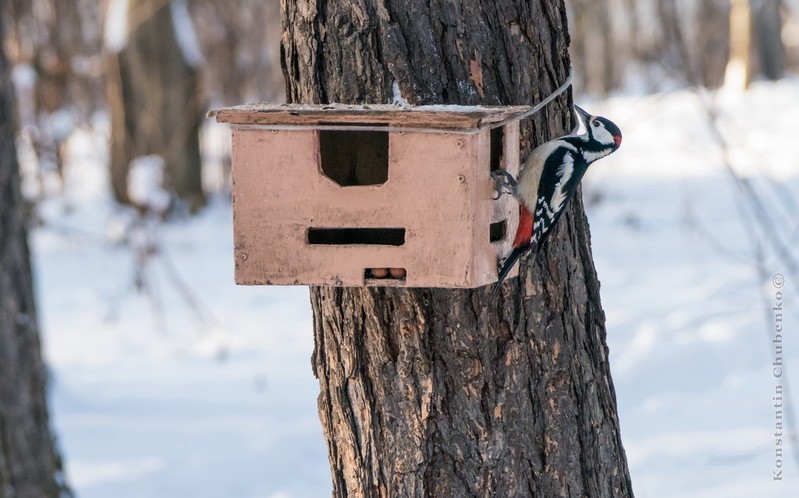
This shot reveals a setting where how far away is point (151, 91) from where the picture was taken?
454 inches

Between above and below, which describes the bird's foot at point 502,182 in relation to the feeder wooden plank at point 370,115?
below

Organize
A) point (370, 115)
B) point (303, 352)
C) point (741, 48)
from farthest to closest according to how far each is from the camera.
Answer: point (741, 48) < point (303, 352) < point (370, 115)

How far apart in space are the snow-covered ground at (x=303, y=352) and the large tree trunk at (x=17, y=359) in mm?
935

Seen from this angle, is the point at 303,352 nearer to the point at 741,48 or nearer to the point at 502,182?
the point at 502,182

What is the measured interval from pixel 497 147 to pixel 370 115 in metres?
0.41

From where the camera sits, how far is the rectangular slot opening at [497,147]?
80.6 inches

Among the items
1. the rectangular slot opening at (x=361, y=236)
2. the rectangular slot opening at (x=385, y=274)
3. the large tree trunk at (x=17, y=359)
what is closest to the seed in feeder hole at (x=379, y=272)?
the rectangular slot opening at (x=385, y=274)

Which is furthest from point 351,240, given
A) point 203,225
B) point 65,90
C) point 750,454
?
point 65,90

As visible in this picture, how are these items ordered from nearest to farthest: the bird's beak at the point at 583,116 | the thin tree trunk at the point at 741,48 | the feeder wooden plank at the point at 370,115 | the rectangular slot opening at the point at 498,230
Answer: the feeder wooden plank at the point at 370,115 < the rectangular slot opening at the point at 498,230 < the bird's beak at the point at 583,116 < the thin tree trunk at the point at 741,48

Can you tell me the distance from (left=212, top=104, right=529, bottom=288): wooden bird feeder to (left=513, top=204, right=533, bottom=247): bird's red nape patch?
6 cm

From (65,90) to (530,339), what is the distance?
11.9 meters

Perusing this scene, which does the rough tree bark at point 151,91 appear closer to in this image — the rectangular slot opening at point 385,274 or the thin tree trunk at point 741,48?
the thin tree trunk at point 741,48

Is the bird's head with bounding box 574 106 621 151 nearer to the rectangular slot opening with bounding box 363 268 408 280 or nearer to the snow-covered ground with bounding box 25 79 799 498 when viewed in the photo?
the rectangular slot opening with bounding box 363 268 408 280

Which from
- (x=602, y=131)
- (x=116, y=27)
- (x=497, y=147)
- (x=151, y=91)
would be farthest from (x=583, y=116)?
(x=116, y=27)
